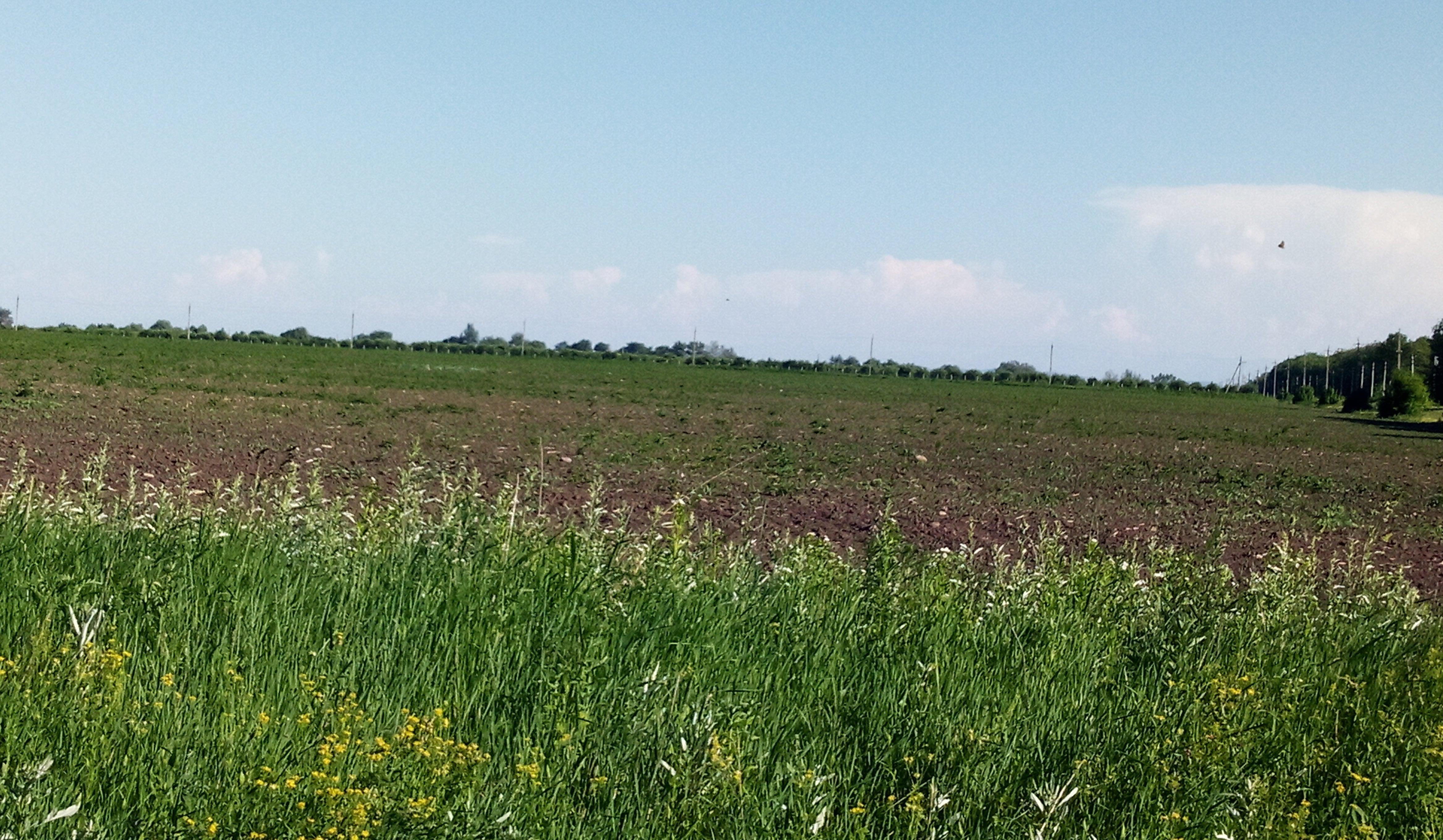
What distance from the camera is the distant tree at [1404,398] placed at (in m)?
48.5

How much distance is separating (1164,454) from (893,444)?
5.20 metres

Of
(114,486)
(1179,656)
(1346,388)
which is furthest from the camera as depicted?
(1346,388)

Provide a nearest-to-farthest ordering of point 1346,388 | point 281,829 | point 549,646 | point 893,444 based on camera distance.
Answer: point 281,829
point 549,646
point 893,444
point 1346,388

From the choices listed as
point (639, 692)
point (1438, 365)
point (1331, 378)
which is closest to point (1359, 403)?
point (1438, 365)

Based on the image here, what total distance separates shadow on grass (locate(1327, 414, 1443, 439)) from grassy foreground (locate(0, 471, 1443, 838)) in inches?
1304

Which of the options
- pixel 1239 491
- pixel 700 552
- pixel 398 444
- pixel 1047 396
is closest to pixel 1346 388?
pixel 1047 396

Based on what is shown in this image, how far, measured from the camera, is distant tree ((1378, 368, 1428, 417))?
4850 centimetres

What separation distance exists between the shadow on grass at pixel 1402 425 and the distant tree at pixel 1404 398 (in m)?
0.62

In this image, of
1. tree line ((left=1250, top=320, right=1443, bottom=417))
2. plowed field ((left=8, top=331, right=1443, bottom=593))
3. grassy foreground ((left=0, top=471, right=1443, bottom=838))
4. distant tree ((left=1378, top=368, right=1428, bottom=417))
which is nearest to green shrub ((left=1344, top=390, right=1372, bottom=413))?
tree line ((left=1250, top=320, right=1443, bottom=417))

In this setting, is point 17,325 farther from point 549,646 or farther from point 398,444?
point 549,646

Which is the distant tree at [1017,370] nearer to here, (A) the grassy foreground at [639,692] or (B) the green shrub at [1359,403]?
(B) the green shrub at [1359,403]

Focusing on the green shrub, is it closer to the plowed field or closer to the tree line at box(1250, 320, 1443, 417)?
the tree line at box(1250, 320, 1443, 417)

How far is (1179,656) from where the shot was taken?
15.0 feet

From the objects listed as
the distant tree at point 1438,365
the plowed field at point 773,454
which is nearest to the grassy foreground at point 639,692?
the plowed field at point 773,454
